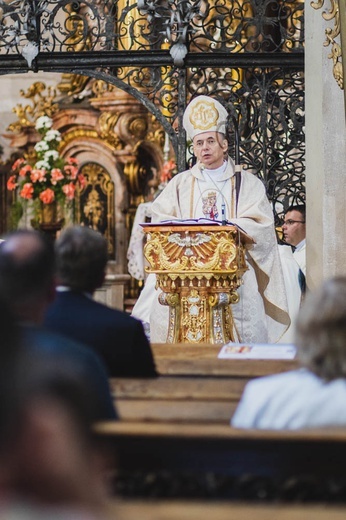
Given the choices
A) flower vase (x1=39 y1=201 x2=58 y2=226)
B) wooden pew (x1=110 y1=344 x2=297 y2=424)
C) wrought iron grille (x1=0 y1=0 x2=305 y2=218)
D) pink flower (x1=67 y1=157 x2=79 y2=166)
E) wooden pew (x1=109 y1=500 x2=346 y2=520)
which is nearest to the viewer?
wooden pew (x1=109 y1=500 x2=346 y2=520)

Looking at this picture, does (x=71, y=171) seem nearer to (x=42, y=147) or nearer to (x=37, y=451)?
(x=42, y=147)

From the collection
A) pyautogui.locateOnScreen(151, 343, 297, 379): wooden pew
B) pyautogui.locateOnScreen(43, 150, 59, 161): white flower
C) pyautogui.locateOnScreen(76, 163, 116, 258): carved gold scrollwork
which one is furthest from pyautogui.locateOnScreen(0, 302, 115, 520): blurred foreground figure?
pyautogui.locateOnScreen(76, 163, 116, 258): carved gold scrollwork

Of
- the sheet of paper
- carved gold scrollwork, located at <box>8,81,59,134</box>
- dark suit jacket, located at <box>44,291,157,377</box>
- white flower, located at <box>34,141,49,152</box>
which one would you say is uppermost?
carved gold scrollwork, located at <box>8,81,59,134</box>

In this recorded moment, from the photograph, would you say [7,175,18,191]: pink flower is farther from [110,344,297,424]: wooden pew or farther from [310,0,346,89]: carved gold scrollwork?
[110,344,297,424]: wooden pew

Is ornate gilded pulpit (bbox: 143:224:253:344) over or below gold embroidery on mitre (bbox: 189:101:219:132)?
below

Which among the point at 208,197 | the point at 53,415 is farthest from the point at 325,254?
the point at 53,415

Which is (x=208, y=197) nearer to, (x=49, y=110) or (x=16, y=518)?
(x=49, y=110)

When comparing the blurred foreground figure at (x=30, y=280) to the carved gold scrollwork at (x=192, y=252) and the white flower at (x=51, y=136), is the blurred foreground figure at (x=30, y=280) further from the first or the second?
the white flower at (x=51, y=136)

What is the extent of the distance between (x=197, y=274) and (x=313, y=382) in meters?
5.61

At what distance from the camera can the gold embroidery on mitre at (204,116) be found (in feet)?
32.5

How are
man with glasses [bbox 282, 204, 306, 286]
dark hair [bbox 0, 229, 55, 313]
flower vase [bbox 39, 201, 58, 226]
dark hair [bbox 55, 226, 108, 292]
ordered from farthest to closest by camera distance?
1. flower vase [bbox 39, 201, 58, 226]
2. man with glasses [bbox 282, 204, 306, 286]
3. dark hair [bbox 55, 226, 108, 292]
4. dark hair [bbox 0, 229, 55, 313]

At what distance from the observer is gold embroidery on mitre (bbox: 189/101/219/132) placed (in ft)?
32.5

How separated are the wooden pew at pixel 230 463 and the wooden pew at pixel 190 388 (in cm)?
47

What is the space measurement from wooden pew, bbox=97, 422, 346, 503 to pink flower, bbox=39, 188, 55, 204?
12.6 metres
